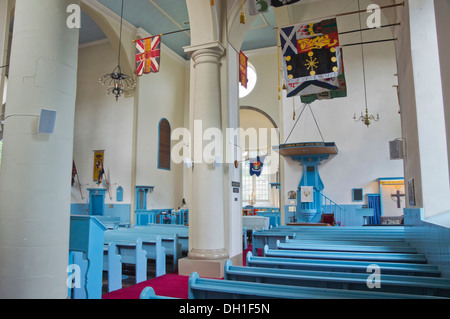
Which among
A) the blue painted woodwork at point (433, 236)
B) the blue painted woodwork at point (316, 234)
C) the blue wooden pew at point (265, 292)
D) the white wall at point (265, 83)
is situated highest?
the white wall at point (265, 83)

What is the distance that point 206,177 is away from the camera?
19.0 ft

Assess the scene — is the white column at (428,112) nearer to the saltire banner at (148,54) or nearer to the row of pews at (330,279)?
the row of pews at (330,279)

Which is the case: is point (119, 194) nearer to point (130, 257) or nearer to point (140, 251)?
point (130, 257)

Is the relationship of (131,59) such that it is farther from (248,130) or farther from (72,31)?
(72,31)

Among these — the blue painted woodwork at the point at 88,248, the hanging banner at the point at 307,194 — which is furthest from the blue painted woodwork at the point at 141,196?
the blue painted woodwork at the point at 88,248

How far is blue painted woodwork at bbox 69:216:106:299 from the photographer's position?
11.4ft

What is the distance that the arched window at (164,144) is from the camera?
51.9ft

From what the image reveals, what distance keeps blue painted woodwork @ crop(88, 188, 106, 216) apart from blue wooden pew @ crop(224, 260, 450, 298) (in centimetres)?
1222

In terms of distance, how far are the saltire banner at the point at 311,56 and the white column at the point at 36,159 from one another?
166 inches

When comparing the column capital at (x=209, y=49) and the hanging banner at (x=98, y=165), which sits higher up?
the column capital at (x=209, y=49)

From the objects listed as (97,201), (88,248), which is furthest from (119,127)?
(88,248)

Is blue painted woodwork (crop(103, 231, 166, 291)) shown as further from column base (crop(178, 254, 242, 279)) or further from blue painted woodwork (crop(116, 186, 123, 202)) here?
blue painted woodwork (crop(116, 186, 123, 202))

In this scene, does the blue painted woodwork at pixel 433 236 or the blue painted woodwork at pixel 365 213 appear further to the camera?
the blue painted woodwork at pixel 365 213
